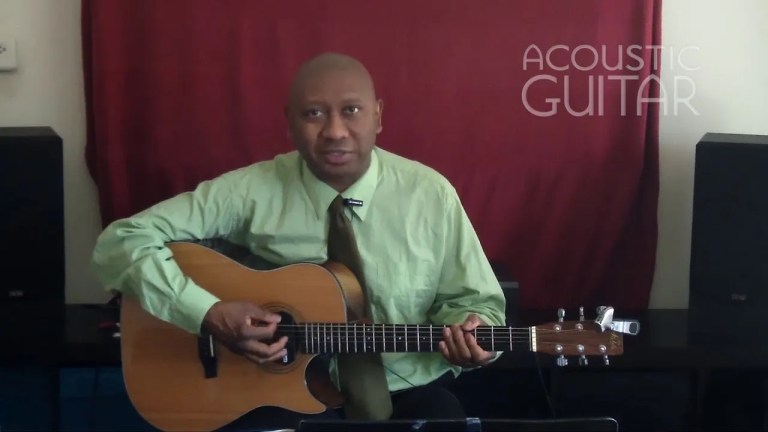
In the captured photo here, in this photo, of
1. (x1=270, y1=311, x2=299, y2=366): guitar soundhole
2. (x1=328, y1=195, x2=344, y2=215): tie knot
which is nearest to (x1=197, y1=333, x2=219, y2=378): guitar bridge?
(x1=270, y1=311, x2=299, y2=366): guitar soundhole

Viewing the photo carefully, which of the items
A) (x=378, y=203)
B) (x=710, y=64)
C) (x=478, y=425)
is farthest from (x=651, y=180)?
(x=478, y=425)

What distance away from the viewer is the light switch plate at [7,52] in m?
2.47

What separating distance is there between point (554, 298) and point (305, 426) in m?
1.25

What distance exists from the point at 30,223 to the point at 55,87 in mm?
406

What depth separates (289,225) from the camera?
197 cm

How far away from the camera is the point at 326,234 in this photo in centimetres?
197

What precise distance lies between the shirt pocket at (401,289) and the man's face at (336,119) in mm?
214

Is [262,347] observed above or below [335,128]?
below

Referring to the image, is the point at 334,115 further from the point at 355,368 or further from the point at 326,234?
the point at 355,368

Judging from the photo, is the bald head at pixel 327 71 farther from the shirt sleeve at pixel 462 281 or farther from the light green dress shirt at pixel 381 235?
the shirt sleeve at pixel 462 281

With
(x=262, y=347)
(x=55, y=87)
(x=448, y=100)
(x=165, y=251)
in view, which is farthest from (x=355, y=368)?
(x=55, y=87)

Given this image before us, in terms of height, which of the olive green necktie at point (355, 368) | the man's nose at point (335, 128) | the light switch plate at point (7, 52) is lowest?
the olive green necktie at point (355, 368)

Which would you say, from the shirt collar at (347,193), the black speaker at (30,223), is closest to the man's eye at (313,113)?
the shirt collar at (347,193)

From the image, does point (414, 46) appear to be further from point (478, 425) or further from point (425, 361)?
point (478, 425)
